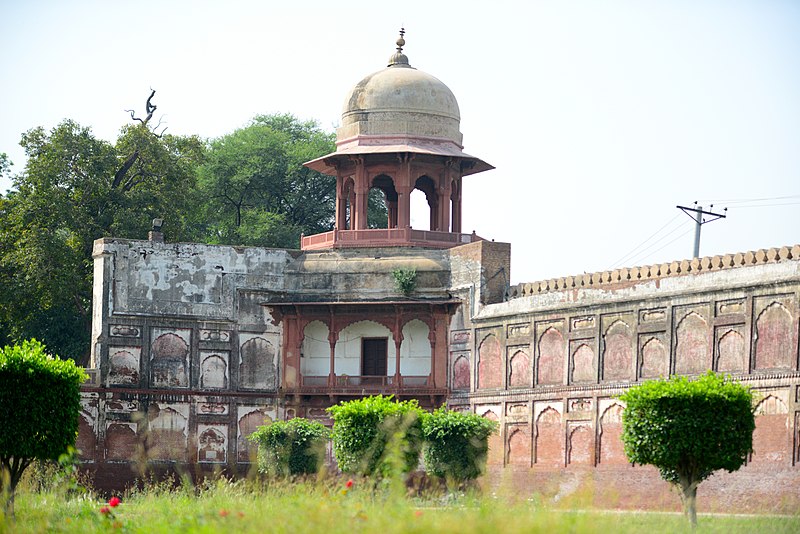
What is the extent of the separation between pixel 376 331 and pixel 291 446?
6933 mm

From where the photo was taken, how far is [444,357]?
38312mm

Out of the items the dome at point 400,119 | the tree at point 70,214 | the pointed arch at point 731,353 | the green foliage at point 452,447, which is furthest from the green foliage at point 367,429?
the tree at point 70,214

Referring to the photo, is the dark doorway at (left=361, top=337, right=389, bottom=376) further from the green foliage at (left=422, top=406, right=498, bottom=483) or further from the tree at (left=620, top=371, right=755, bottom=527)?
the tree at (left=620, top=371, right=755, bottom=527)

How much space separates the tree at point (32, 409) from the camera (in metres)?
24.8

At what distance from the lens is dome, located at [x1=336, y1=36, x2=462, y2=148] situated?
40594 mm

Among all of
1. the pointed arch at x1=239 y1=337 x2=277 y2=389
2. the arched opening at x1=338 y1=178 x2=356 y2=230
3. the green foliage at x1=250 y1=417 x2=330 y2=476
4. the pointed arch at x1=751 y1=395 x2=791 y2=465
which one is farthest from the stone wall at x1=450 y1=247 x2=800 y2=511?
the arched opening at x1=338 y1=178 x2=356 y2=230

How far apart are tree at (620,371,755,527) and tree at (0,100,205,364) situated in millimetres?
22120

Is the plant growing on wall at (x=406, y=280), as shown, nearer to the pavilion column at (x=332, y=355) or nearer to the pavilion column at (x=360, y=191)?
the pavilion column at (x=332, y=355)

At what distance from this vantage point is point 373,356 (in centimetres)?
3944

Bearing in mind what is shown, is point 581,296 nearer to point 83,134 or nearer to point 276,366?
point 276,366

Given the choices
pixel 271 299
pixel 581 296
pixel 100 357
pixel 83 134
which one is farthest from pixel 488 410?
pixel 83 134

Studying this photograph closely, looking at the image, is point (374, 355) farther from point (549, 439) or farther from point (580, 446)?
point (580, 446)

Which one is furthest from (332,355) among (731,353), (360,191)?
(731,353)

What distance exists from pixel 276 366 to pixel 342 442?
8.04 meters
